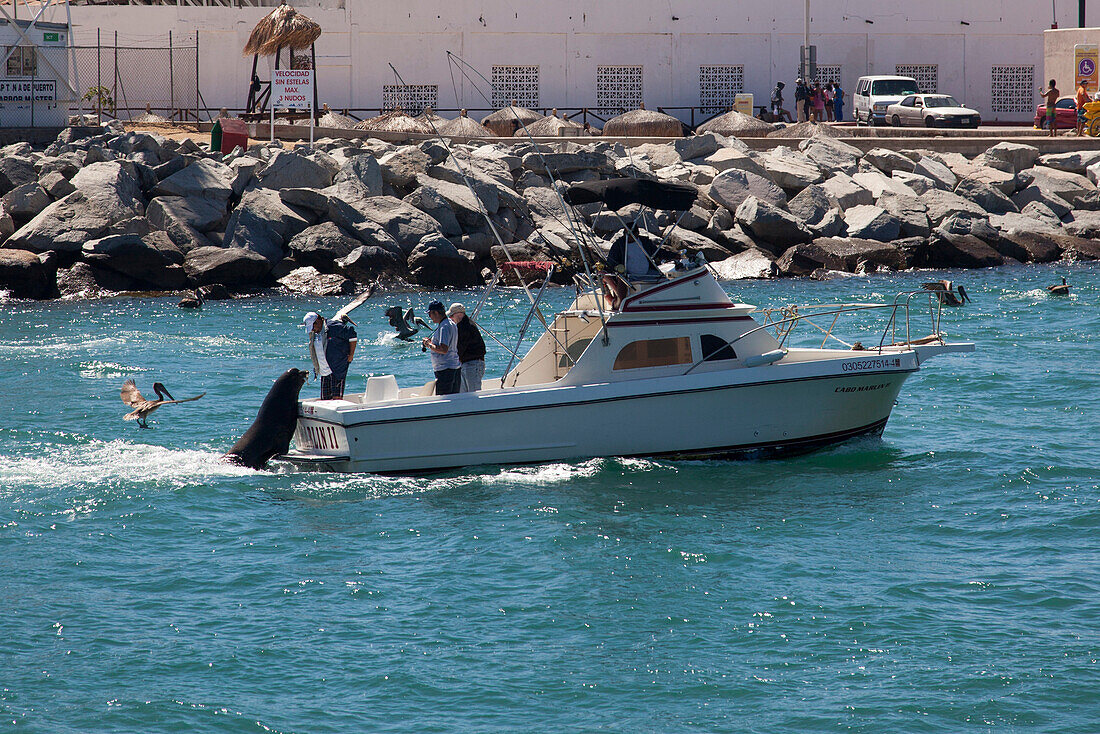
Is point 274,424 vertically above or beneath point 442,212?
beneath

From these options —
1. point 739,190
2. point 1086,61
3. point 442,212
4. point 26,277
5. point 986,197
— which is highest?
point 1086,61

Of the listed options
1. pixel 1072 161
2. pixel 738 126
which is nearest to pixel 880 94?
pixel 738 126

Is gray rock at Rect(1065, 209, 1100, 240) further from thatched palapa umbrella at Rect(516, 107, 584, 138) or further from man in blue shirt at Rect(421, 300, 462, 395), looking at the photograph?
man in blue shirt at Rect(421, 300, 462, 395)

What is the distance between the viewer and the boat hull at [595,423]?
13.1 metres

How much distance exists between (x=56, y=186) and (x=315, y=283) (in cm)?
774

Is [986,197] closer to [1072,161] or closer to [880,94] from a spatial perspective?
[1072,161]

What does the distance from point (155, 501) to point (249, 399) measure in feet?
18.0

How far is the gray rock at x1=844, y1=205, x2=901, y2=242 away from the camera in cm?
3186

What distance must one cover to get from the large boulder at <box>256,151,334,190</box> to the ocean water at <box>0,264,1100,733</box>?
15.2m

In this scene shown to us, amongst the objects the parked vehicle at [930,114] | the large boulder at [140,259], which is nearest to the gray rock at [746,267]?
the large boulder at [140,259]

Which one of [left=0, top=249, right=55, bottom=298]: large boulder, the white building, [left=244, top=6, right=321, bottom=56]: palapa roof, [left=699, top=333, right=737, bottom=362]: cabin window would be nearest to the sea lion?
[left=699, top=333, right=737, bottom=362]: cabin window

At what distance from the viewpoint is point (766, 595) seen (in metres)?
10.2

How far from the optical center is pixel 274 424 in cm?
1345

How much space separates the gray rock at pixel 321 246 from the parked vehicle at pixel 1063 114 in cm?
2682
